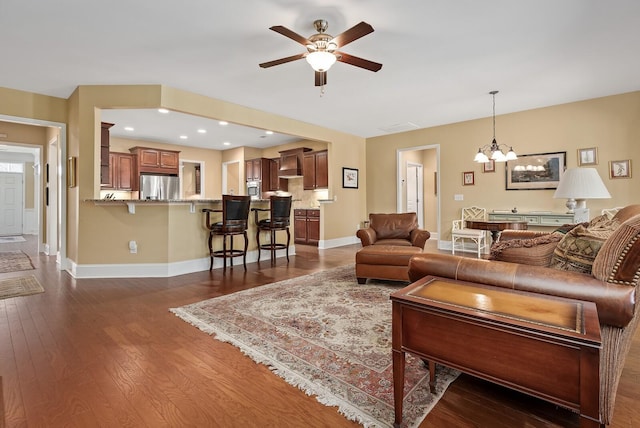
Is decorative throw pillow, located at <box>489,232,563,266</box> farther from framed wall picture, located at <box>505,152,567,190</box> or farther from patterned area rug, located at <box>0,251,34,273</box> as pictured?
patterned area rug, located at <box>0,251,34,273</box>

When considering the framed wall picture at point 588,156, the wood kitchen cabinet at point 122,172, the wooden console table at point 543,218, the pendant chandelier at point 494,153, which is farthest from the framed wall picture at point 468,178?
the wood kitchen cabinet at point 122,172

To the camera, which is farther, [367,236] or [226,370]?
[367,236]

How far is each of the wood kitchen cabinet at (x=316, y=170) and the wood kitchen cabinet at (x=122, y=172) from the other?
13.1 ft

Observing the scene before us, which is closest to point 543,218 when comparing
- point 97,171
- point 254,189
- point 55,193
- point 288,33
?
point 288,33

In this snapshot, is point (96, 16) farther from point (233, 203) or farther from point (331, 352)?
point (331, 352)

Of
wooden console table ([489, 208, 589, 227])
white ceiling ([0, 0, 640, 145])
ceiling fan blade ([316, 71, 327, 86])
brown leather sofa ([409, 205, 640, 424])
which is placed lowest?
brown leather sofa ([409, 205, 640, 424])

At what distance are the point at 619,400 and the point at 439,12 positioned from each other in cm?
290

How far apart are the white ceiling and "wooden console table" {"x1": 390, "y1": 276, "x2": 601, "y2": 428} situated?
2.42m

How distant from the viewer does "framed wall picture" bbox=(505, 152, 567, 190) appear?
17.2ft

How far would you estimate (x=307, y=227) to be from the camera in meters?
7.26

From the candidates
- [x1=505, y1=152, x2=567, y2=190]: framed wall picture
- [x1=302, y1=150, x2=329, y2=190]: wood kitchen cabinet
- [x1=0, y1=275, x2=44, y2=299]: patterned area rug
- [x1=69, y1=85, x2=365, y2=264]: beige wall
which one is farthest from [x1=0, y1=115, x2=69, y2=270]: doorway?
[x1=505, y1=152, x2=567, y2=190]: framed wall picture

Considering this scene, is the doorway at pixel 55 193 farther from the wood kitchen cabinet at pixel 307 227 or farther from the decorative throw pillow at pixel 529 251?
the decorative throw pillow at pixel 529 251

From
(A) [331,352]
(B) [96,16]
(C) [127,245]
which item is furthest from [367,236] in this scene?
(B) [96,16]

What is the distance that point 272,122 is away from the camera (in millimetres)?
5617
